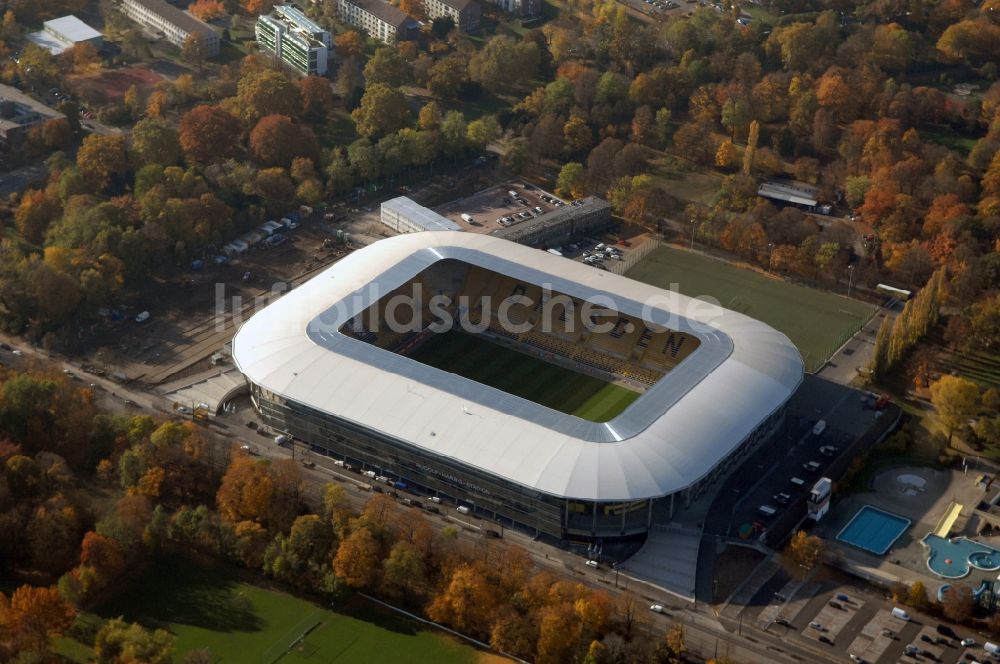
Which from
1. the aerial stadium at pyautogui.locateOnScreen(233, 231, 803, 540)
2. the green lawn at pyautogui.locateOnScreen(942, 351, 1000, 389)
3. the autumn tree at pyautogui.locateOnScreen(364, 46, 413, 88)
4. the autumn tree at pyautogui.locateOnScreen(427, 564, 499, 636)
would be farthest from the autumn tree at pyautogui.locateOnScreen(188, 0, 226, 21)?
the autumn tree at pyautogui.locateOnScreen(427, 564, 499, 636)

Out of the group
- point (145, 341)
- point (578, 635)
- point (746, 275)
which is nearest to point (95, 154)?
point (145, 341)

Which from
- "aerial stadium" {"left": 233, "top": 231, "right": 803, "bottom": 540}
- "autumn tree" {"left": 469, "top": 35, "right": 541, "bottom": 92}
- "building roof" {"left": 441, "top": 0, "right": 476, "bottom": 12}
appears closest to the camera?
"aerial stadium" {"left": 233, "top": 231, "right": 803, "bottom": 540}

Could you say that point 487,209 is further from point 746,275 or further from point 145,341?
point 145,341

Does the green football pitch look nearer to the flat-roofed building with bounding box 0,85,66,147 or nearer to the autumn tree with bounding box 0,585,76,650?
the autumn tree with bounding box 0,585,76,650

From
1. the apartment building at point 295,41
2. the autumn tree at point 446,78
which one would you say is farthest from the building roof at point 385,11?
the autumn tree at point 446,78

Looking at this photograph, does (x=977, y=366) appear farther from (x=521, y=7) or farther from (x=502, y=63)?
(x=521, y=7)

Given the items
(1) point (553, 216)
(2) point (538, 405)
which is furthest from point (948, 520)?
(1) point (553, 216)
